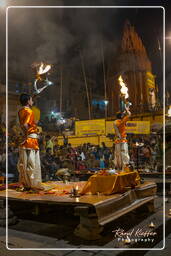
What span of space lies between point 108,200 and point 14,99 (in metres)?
14.2

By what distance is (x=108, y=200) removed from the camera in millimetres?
4508

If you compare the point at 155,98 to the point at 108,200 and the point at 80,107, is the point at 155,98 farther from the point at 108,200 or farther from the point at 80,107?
the point at 108,200

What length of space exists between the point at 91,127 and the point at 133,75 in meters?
6.93

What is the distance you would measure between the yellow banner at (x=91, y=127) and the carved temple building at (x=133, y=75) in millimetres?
5018

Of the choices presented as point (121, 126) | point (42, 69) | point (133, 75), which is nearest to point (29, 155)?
point (42, 69)

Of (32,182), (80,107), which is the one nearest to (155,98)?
(80,107)

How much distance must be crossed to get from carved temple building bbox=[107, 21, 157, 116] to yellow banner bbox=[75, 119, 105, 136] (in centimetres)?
502

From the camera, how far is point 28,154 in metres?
5.91

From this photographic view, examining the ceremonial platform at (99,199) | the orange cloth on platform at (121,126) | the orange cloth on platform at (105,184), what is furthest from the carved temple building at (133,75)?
the orange cloth on platform at (105,184)

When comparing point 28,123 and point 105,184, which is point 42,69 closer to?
point 28,123

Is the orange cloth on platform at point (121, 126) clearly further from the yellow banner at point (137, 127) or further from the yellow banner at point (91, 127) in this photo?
the yellow banner at point (91, 127)

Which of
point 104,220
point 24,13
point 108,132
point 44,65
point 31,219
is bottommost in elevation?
point 31,219

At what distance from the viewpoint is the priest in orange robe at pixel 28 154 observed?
590cm

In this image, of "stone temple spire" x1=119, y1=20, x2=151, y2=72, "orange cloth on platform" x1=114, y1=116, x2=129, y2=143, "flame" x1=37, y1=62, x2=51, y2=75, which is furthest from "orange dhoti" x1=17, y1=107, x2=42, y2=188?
"stone temple spire" x1=119, y1=20, x2=151, y2=72
